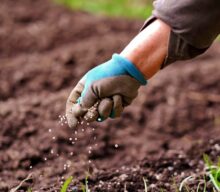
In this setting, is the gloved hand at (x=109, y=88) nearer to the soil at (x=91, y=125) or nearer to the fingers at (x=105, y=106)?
the fingers at (x=105, y=106)

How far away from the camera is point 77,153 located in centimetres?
335

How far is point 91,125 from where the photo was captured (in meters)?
3.71

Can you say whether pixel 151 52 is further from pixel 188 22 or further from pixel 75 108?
pixel 75 108

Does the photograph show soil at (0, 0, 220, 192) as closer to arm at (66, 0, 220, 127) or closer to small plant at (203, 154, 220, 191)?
small plant at (203, 154, 220, 191)

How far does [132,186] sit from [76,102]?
507 millimetres

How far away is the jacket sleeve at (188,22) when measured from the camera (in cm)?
197

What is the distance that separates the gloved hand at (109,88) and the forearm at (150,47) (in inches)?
1.2

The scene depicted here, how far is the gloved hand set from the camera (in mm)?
2109

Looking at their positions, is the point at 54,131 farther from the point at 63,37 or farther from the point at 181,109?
the point at 63,37

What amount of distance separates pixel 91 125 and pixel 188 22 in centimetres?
A: 183

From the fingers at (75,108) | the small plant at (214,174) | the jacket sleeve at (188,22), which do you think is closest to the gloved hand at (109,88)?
the fingers at (75,108)

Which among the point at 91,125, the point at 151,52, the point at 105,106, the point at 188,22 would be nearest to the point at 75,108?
the point at 105,106

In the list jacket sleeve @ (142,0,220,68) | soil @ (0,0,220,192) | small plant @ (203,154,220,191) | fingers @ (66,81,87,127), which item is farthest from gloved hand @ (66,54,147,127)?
small plant @ (203,154,220,191)

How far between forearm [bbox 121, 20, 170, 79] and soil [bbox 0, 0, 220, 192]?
566 mm
